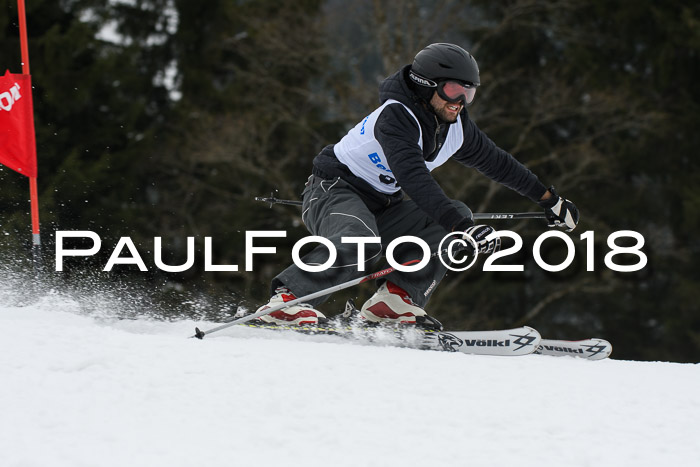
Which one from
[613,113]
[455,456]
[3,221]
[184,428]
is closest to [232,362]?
[184,428]

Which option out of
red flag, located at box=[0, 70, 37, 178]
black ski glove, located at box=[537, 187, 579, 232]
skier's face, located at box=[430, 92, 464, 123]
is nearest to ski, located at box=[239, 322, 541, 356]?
black ski glove, located at box=[537, 187, 579, 232]

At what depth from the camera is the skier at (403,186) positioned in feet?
13.2

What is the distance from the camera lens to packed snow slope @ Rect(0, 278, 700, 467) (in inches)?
95.3

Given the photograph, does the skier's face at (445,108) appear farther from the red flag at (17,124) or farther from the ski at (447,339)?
the red flag at (17,124)

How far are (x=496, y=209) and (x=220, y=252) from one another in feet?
19.1

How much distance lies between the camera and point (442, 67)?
4.13 meters

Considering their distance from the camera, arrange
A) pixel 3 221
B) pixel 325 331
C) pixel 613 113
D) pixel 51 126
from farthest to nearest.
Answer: pixel 613 113, pixel 51 126, pixel 3 221, pixel 325 331

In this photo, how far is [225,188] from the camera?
1622 cm

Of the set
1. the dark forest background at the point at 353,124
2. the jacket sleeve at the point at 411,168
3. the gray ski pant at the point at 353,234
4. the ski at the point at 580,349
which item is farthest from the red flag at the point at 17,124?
the dark forest background at the point at 353,124

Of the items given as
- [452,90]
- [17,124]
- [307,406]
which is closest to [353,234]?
[452,90]

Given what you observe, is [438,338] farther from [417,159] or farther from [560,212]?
[560,212]

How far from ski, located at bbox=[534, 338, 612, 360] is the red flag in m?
3.87

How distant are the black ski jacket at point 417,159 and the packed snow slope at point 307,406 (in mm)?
846

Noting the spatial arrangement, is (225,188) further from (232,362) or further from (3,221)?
(232,362)
